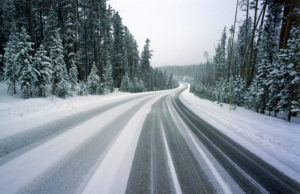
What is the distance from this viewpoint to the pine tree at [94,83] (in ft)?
51.7

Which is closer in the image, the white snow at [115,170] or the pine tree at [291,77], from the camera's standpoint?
the white snow at [115,170]

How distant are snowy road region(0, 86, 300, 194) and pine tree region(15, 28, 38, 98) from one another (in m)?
7.71

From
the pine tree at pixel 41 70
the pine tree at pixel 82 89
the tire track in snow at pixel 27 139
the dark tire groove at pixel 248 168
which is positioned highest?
the pine tree at pixel 41 70

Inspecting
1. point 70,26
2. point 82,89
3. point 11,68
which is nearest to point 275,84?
point 82,89

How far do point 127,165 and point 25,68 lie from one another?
11.8m

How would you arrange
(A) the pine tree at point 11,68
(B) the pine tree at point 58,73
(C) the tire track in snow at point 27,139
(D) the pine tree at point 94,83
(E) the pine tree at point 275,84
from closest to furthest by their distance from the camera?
(C) the tire track in snow at point 27,139 < (E) the pine tree at point 275,84 < (A) the pine tree at point 11,68 < (B) the pine tree at point 58,73 < (D) the pine tree at point 94,83

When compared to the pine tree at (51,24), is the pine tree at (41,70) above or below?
below

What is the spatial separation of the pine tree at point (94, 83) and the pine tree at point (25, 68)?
6.42 m

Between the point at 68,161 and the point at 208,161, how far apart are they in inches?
132

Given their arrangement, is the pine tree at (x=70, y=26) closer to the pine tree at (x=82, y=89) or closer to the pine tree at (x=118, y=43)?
the pine tree at (x=82, y=89)

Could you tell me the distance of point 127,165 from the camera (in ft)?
8.89

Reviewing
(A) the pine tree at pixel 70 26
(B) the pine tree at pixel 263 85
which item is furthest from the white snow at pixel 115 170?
(A) the pine tree at pixel 70 26

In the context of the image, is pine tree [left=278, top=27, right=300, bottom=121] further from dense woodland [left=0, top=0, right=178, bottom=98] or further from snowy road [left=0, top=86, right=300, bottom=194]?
dense woodland [left=0, top=0, right=178, bottom=98]

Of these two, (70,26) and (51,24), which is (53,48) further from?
(51,24)
